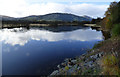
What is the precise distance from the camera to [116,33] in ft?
43.7

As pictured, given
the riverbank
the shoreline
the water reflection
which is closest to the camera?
the riverbank

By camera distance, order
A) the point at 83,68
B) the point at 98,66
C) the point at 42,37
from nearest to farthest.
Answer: the point at 98,66
the point at 83,68
the point at 42,37

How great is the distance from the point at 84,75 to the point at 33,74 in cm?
569

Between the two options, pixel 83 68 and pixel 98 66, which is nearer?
pixel 98 66

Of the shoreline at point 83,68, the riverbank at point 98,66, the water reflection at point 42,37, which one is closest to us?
the riverbank at point 98,66

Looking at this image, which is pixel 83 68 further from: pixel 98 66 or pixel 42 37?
pixel 42 37

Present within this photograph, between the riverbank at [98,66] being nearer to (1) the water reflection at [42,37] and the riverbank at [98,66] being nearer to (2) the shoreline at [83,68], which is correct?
(2) the shoreline at [83,68]

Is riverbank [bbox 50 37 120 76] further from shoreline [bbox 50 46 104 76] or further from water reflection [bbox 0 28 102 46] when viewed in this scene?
water reflection [bbox 0 28 102 46]

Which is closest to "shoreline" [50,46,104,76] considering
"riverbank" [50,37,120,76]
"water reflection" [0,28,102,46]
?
"riverbank" [50,37,120,76]

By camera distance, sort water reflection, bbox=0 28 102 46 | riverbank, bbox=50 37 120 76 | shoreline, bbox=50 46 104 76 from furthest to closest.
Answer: water reflection, bbox=0 28 102 46
shoreline, bbox=50 46 104 76
riverbank, bbox=50 37 120 76

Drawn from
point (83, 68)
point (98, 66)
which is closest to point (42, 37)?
point (83, 68)

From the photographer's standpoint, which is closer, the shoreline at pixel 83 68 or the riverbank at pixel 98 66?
the riverbank at pixel 98 66

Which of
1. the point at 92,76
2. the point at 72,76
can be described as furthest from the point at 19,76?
the point at 92,76

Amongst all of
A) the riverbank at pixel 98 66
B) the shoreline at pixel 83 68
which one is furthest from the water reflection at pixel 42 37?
the riverbank at pixel 98 66
